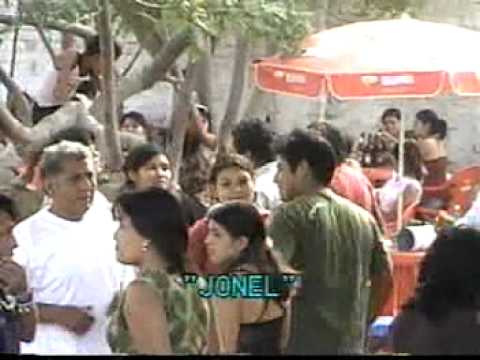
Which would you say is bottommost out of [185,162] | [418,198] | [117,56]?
[418,198]

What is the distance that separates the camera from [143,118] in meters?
4.97

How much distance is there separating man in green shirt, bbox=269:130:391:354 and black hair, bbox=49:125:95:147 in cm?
70

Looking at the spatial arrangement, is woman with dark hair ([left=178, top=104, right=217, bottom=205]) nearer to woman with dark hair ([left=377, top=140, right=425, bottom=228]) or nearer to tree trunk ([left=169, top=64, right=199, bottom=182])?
tree trunk ([left=169, top=64, right=199, bottom=182])

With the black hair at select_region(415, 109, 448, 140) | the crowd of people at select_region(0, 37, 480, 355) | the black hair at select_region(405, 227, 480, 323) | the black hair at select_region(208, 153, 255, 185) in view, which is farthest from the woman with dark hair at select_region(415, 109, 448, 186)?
the black hair at select_region(405, 227, 480, 323)

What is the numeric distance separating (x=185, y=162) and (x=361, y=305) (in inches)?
42.3

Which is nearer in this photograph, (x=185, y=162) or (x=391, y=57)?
(x=185, y=162)

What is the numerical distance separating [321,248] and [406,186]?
2.12m

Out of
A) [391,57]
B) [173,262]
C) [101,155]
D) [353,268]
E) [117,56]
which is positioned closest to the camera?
[173,262]

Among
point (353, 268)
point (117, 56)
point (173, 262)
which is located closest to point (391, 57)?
point (117, 56)

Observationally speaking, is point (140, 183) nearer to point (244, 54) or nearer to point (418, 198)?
point (244, 54)

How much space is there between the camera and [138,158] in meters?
4.19

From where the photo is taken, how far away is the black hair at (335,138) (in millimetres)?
4266

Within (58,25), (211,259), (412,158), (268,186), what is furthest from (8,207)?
(412,158)

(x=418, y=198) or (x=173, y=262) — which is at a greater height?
(x=173, y=262)
